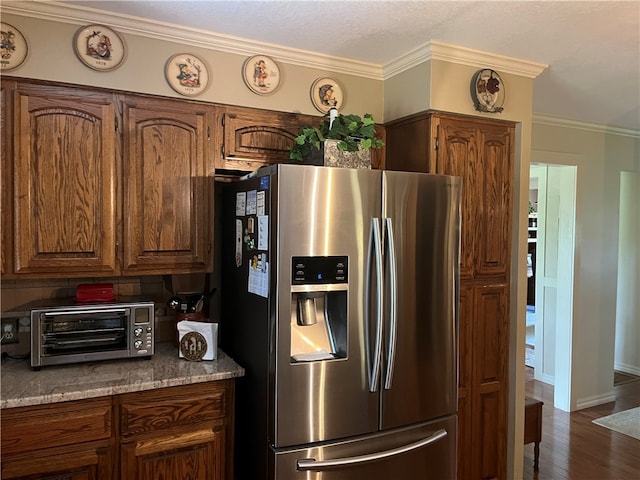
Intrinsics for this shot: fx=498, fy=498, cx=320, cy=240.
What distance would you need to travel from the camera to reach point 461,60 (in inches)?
102

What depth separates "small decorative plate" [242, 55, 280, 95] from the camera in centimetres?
253

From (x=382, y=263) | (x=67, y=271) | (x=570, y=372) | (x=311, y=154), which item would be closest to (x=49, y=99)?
(x=67, y=271)

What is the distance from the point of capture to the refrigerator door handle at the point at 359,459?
6.54 ft

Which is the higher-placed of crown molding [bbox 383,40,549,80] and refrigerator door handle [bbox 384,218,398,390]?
crown molding [bbox 383,40,549,80]

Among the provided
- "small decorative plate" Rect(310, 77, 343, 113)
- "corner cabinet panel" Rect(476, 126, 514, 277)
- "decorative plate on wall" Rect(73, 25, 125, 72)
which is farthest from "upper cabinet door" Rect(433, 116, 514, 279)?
"decorative plate on wall" Rect(73, 25, 125, 72)

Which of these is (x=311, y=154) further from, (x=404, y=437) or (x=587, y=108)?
(x=587, y=108)

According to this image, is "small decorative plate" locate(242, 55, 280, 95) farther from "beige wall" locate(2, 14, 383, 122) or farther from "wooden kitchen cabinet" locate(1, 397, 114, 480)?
"wooden kitchen cabinet" locate(1, 397, 114, 480)

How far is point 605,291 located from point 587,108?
5.56 feet

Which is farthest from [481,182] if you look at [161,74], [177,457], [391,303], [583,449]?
[583,449]

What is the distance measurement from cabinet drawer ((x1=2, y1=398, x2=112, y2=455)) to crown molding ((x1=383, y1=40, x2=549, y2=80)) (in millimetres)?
2160

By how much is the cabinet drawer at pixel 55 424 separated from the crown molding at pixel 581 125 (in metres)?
3.56

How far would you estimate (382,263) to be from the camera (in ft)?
6.92

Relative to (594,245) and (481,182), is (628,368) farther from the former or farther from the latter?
(481,182)

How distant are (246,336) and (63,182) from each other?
41.2 inches
